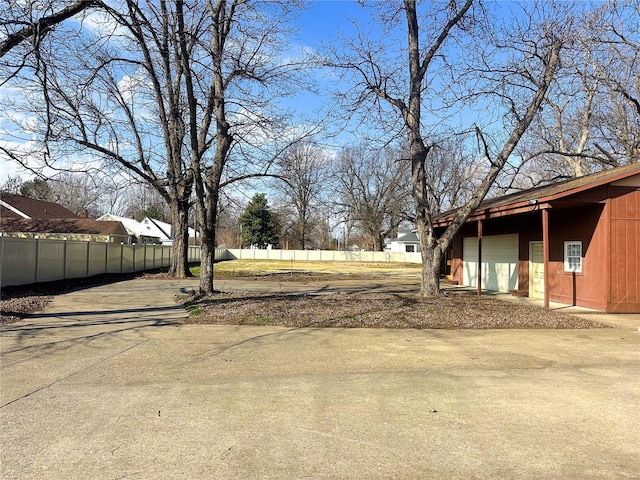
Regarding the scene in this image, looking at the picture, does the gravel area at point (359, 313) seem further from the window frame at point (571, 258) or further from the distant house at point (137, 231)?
the distant house at point (137, 231)

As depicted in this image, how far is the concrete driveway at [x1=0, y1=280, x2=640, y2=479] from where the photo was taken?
11.4 ft

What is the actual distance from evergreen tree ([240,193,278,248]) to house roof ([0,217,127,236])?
115 ft

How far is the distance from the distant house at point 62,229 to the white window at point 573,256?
97.7 feet

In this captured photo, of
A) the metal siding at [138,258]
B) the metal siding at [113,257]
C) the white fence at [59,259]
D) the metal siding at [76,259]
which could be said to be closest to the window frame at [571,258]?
the white fence at [59,259]

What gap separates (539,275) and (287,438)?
48.4ft

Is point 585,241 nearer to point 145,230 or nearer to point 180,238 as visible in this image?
point 180,238

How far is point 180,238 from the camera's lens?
2588cm

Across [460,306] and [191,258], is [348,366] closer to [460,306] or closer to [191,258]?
[460,306]

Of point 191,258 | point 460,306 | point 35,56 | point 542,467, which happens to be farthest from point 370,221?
point 542,467

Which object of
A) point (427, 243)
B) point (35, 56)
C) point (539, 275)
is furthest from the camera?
point (539, 275)

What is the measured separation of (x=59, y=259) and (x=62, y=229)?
17.4 meters

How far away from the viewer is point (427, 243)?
48.4ft

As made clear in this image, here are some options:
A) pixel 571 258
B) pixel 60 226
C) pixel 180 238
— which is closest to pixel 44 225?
pixel 60 226

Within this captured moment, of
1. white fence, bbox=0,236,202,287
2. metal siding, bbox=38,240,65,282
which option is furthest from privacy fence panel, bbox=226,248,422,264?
metal siding, bbox=38,240,65,282
